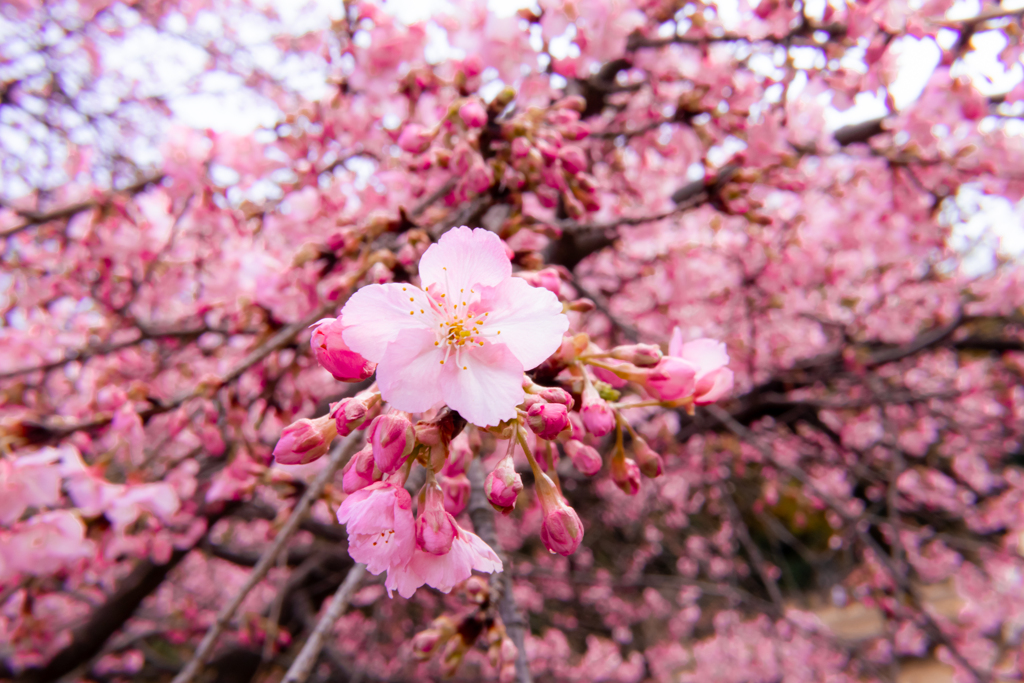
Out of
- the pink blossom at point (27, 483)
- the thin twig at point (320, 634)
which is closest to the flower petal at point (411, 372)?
the thin twig at point (320, 634)

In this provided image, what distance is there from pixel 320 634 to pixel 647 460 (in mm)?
721

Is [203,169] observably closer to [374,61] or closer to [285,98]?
[374,61]

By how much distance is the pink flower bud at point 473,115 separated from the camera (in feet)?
4.15

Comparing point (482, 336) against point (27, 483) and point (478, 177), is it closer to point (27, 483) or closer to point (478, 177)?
point (478, 177)

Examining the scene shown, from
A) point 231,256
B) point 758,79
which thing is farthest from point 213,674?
point 758,79

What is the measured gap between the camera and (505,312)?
31.1 inches

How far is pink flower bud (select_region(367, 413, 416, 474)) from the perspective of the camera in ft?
2.23

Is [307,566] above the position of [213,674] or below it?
above

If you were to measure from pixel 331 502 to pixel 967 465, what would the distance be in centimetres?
614

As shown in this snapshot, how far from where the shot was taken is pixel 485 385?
0.71m

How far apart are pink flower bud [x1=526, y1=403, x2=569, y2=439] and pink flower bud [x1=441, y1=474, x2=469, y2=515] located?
0.25 m

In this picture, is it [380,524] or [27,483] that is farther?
[27,483]

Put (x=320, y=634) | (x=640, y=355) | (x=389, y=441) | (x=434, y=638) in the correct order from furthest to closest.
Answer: (x=434, y=638), (x=320, y=634), (x=640, y=355), (x=389, y=441)

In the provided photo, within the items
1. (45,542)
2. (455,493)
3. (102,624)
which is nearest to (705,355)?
(455,493)
